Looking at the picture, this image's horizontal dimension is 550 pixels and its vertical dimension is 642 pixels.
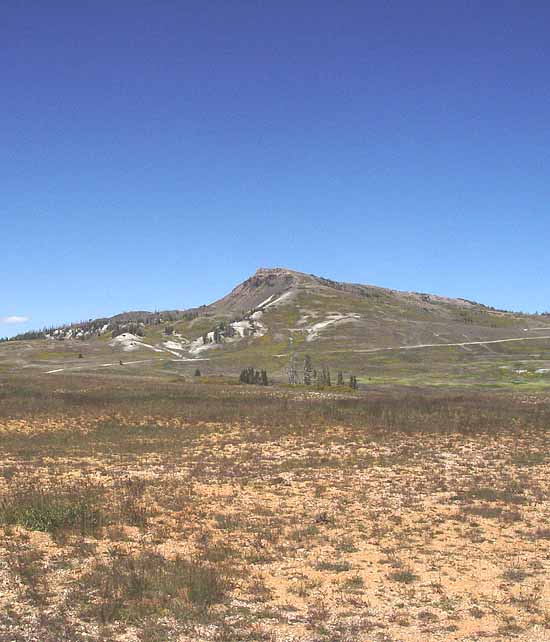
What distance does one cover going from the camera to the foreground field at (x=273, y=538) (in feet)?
37.2

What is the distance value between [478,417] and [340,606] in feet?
119

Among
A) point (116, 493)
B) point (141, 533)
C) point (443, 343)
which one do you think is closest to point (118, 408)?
point (116, 493)

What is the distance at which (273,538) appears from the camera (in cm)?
1645

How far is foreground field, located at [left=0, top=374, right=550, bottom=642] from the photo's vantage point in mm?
11344

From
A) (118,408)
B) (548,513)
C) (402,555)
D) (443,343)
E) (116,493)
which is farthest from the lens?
(443,343)

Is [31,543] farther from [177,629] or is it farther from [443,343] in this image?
[443,343]

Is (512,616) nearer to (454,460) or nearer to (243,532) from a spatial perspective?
(243,532)

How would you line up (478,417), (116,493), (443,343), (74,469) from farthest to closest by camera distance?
(443,343) < (478,417) < (74,469) < (116,493)

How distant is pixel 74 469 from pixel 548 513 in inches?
763

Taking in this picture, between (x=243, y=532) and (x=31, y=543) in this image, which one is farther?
(x=243, y=532)

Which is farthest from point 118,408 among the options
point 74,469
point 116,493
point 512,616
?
point 512,616

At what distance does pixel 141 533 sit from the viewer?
Answer: 16703 mm

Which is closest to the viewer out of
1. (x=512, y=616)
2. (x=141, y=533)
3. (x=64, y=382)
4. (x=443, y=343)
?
(x=512, y=616)

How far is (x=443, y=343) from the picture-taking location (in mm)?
188625
